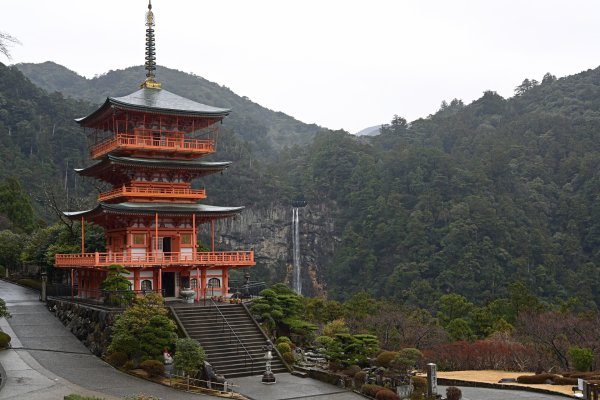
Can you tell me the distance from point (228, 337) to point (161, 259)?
626cm

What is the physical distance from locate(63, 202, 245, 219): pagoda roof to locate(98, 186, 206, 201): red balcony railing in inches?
18.5

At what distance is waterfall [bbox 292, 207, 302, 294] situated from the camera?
318 ft

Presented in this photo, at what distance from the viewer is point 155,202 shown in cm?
3419

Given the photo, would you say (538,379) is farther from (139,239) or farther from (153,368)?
(139,239)

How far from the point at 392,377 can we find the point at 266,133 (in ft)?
513

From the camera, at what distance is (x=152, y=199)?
3419 centimetres

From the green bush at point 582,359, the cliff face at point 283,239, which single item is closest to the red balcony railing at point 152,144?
the green bush at point 582,359

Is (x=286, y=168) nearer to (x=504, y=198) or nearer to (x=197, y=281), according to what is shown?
(x=504, y=198)

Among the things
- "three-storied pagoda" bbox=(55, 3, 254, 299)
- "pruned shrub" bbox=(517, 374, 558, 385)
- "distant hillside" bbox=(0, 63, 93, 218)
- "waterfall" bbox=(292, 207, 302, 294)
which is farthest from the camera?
"waterfall" bbox=(292, 207, 302, 294)

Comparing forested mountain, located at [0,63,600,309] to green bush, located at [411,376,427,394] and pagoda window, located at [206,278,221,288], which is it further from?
green bush, located at [411,376,427,394]

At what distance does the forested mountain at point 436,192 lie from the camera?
85438 millimetres

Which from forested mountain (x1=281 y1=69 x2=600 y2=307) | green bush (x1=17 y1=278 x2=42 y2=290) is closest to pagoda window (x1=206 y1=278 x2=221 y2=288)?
green bush (x1=17 y1=278 x2=42 y2=290)

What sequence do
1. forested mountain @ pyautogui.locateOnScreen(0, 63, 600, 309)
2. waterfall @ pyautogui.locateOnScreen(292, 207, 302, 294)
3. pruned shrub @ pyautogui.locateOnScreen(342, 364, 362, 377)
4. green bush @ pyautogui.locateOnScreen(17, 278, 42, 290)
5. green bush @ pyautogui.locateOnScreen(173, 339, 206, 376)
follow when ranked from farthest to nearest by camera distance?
waterfall @ pyautogui.locateOnScreen(292, 207, 302, 294)
forested mountain @ pyautogui.locateOnScreen(0, 63, 600, 309)
green bush @ pyautogui.locateOnScreen(17, 278, 42, 290)
pruned shrub @ pyautogui.locateOnScreen(342, 364, 362, 377)
green bush @ pyautogui.locateOnScreen(173, 339, 206, 376)

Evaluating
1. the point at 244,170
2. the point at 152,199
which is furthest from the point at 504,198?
the point at 152,199
